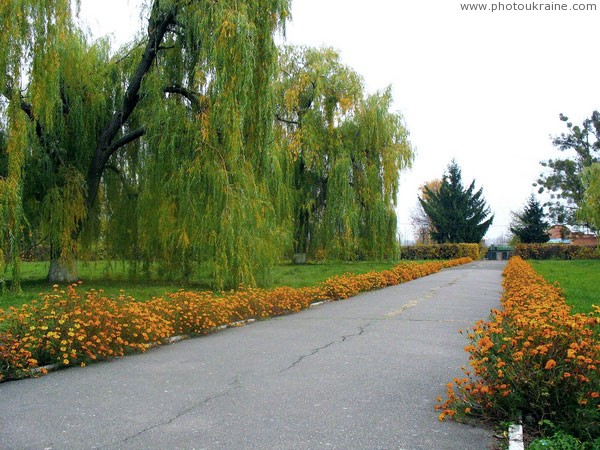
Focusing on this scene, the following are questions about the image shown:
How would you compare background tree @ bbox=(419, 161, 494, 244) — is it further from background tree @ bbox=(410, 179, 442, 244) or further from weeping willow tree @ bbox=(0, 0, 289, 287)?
weeping willow tree @ bbox=(0, 0, 289, 287)

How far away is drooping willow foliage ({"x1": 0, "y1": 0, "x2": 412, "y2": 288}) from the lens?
993 cm

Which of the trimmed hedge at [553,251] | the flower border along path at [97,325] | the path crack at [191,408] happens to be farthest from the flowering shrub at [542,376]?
the trimmed hedge at [553,251]

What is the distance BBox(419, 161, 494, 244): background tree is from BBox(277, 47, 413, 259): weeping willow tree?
2899 centimetres

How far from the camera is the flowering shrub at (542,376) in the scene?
375cm

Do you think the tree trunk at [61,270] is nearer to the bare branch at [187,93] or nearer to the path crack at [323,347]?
the bare branch at [187,93]

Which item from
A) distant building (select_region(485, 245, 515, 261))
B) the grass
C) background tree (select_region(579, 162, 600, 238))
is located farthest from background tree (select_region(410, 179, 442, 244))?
the grass

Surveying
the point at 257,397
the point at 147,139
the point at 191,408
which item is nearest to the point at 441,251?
the point at 147,139

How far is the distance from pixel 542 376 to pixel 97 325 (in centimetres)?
501

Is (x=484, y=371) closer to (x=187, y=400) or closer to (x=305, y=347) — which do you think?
(x=187, y=400)

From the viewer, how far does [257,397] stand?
4.70 metres

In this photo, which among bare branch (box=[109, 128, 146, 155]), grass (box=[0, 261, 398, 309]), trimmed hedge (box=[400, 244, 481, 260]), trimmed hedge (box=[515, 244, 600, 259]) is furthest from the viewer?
trimmed hedge (box=[400, 244, 481, 260])

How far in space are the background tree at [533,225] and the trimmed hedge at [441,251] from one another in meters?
8.17

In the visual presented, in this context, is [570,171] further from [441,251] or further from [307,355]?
[307,355]

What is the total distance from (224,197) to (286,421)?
750cm
